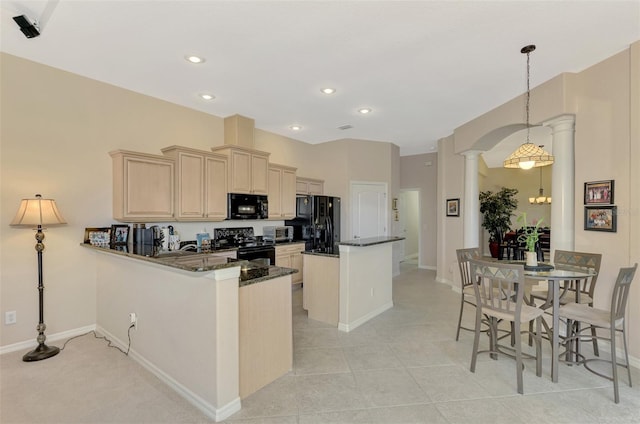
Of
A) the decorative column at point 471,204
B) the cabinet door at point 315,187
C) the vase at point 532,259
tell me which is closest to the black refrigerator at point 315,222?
the cabinet door at point 315,187

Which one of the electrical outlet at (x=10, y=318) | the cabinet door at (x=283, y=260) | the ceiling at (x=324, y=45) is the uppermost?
the ceiling at (x=324, y=45)

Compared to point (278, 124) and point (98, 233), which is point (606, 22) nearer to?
point (278, 124)

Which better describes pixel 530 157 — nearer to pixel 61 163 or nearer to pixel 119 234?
pixel 119 234

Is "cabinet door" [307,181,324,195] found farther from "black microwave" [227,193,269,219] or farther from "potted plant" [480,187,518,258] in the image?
"potted plant" [480,187,518,258]

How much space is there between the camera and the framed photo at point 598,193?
3.01m

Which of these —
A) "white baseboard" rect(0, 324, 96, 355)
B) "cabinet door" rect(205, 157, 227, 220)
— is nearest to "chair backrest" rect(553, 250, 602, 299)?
"cabinet door" rect(205, 157, 227, 220)

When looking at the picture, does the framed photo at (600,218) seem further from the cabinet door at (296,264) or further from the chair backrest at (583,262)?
the cabinet door at (296,264)

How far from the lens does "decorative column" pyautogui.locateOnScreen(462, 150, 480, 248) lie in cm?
525

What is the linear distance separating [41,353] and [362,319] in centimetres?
341

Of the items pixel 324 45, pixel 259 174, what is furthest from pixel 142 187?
pixel 324 45

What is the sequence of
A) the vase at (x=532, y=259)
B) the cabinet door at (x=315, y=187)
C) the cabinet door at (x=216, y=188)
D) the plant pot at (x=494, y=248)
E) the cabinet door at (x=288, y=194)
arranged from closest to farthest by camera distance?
the vase at (x=532, y=259)
the cabinet door at (x=216, y=188)
the cabinet door at (x=288, y=194)
the cabinet door at (x=315, y=187)
the plant pot at (x=494, y=248)

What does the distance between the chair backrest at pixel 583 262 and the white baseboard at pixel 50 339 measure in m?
5.35

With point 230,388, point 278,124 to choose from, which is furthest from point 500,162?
point 230,388

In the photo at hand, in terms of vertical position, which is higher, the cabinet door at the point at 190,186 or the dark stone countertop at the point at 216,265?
the cabinet door at the point at 190,186
